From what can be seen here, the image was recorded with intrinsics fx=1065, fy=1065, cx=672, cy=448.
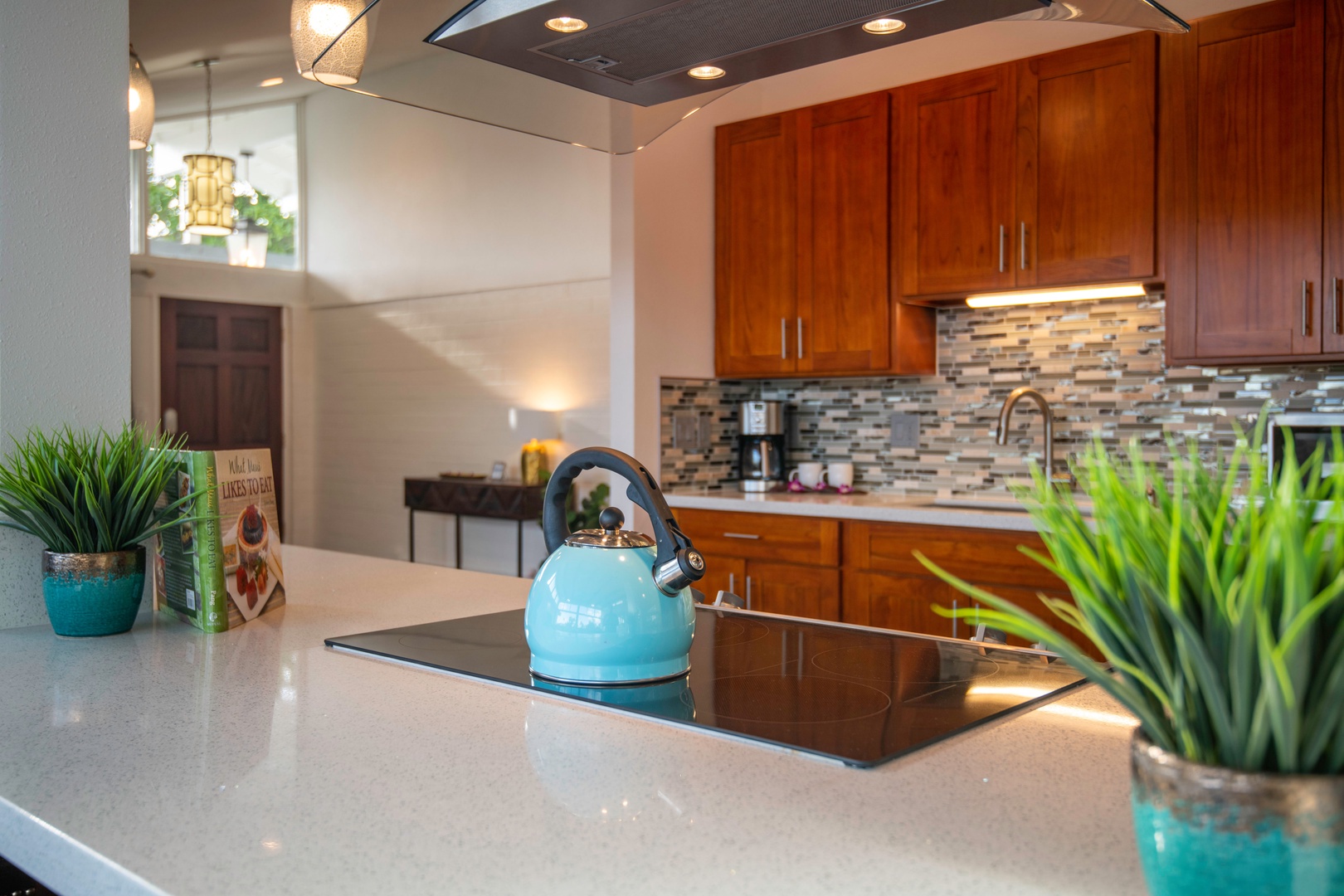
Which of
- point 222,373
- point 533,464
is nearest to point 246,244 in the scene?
point 222,373

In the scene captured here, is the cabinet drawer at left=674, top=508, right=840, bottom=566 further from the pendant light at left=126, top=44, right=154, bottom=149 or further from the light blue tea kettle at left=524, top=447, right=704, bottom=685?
the light blue tea kettle at left=524, top=447, right=704, bottom=685

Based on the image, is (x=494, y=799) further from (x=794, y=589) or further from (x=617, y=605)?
(x=794, y=589)

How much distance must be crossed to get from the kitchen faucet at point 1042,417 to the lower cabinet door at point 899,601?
59 centimetres

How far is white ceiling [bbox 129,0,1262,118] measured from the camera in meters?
5.20

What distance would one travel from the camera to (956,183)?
11.8 feet

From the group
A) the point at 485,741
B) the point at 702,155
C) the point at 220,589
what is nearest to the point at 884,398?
the point at 702,155

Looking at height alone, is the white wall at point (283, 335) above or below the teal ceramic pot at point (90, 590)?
above

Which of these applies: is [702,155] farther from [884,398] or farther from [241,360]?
[241,360]

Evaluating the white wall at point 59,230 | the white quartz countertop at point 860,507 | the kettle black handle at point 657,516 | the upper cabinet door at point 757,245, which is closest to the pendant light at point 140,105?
the white wall at point 59,230

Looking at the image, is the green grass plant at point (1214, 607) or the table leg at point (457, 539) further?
the table leg at point (457, 539)

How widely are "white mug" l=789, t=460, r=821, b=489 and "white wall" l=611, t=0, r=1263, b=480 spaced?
537 mm

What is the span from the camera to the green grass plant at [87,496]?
1504 millimetres

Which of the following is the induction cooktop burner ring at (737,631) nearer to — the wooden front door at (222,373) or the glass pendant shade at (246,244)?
the wooden front door at (222,373)

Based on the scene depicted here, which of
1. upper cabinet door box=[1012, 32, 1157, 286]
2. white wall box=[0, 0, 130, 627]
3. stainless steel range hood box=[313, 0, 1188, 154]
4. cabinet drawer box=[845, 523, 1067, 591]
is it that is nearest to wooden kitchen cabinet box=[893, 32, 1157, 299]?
upper cabinet door box=[1012, 32, 1157, 286]
